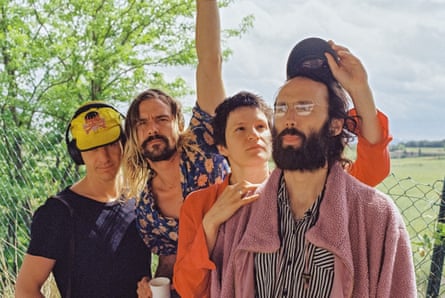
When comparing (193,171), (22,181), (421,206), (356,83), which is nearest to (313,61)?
(356,83)

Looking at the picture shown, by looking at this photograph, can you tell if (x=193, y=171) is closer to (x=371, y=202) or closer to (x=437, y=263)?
(x=371, y=202)

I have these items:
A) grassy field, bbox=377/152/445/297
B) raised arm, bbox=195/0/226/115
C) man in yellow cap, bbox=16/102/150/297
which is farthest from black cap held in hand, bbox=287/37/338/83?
man in yellow cap, bbox=16/102/150/297

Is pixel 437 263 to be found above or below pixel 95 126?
below

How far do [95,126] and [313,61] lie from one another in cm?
113

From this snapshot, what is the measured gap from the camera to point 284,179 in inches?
60.3

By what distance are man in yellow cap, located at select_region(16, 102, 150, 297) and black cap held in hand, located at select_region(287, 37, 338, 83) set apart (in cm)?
106

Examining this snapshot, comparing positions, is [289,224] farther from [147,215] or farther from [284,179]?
[147,215]

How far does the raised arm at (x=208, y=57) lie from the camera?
76.7 inches

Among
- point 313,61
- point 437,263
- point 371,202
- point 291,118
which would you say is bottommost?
point 437,263

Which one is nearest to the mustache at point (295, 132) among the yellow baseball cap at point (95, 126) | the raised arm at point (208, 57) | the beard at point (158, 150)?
the raised arm at point (208, 57)

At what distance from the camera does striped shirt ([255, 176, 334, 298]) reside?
1379mm

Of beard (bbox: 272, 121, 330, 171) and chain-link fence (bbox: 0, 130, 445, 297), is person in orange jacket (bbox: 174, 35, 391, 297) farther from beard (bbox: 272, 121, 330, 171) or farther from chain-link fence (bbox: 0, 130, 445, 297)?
chain-link fence (bbox: 0, 130, 445, 297)

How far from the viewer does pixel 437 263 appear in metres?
2.37

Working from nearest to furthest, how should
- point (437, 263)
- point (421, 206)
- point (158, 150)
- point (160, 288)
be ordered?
point (160, 288) < point (158, 150) < point (437, 263) < point (421, 206)
